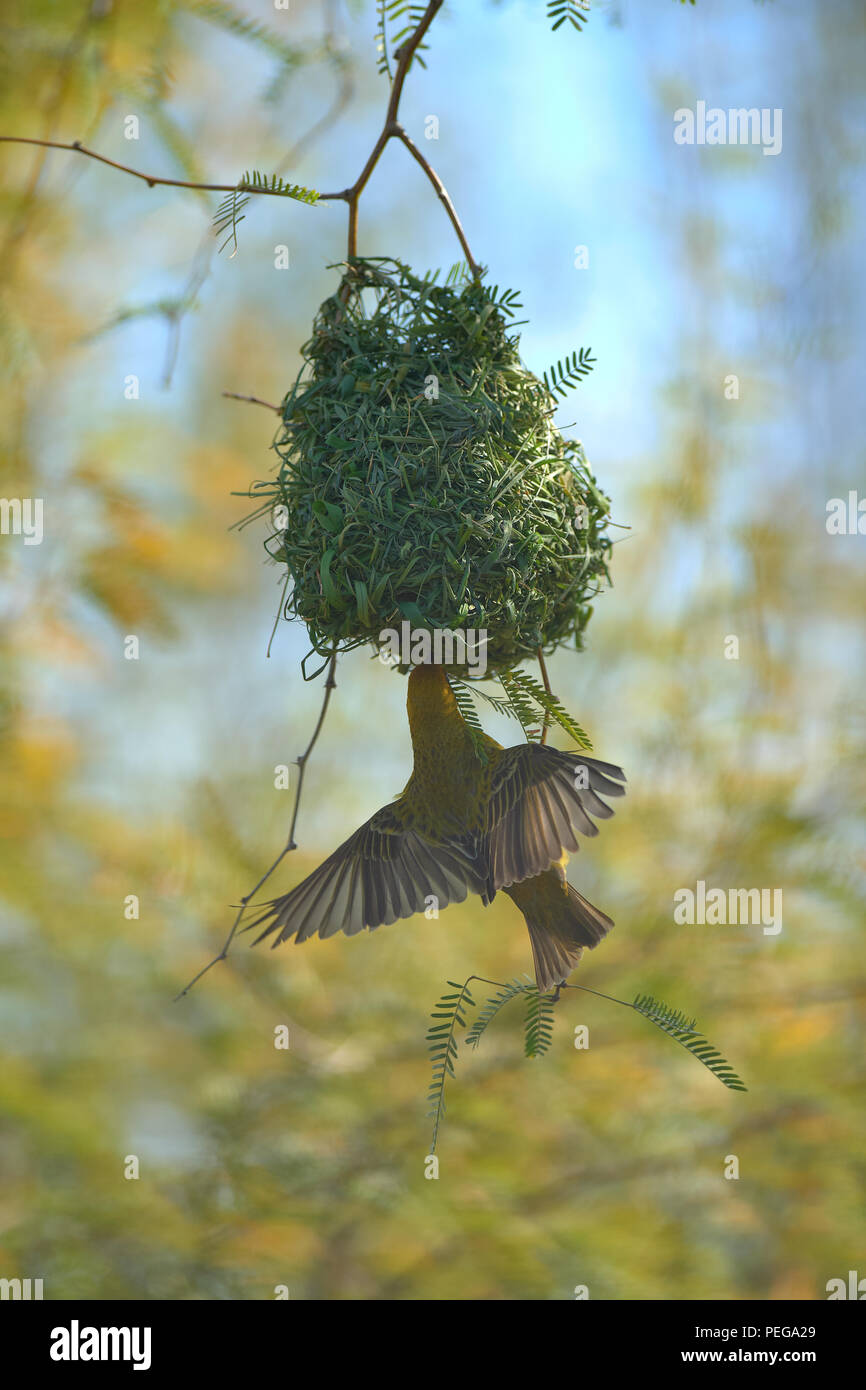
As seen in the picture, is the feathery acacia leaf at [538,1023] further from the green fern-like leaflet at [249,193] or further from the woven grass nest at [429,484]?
the green fern-like leaflet at [249,193]

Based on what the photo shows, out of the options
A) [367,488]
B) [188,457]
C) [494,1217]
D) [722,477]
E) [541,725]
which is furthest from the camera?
[188,457]

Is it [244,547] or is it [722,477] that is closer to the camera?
[722,477]

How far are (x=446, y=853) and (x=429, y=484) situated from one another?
533 millimetres

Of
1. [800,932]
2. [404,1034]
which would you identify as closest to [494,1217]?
[404,1034]

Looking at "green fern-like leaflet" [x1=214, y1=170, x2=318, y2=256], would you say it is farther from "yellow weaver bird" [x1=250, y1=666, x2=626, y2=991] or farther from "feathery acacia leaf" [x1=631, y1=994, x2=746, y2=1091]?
"feathery acacia leaf" [x1=631, y1=994, x2=746, y2=1091]

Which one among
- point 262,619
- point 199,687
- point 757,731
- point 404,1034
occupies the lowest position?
point 404,1034

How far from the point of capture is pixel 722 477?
5.11 metres

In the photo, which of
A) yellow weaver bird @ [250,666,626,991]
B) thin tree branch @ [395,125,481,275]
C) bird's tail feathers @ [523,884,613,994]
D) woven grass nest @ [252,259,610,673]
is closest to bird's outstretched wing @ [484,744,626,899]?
yellow weaver bird @ [250,666,626,991]

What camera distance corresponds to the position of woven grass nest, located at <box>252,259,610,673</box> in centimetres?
143

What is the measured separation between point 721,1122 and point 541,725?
4326 millimetres

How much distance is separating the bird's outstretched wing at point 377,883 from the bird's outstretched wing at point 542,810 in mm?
84

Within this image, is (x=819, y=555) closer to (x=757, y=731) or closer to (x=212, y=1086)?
(x=757, y=731)

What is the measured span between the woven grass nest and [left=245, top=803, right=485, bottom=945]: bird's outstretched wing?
0.29m

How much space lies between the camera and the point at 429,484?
148 centimetres
